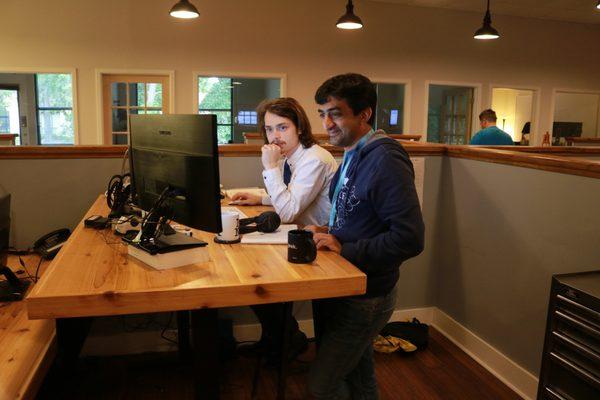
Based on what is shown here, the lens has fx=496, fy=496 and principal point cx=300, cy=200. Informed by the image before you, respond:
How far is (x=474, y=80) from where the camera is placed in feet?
26.2

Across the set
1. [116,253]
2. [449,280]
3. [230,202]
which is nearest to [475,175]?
[449,280]

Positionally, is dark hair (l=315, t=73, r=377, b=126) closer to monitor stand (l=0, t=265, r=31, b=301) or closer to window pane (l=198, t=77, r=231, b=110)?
monitor stand (l=0, t=265, r=31, b=301)

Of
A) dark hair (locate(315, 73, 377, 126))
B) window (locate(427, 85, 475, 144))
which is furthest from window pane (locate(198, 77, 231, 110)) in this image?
dark hair (locate(315, 73, 377, 126))

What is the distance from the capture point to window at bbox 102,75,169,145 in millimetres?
6625

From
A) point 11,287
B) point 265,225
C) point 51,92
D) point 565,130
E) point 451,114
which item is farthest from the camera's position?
point 51,92

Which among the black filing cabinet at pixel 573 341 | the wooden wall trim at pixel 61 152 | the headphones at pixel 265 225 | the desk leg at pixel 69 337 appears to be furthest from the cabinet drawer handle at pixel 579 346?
the wooden wall trim at pixel 61 152

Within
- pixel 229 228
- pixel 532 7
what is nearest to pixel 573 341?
pixel 229 228

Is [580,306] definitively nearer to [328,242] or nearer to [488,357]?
[328,242]

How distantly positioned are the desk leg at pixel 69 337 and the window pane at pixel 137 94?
5.01 m

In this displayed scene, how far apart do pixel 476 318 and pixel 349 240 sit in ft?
4.82

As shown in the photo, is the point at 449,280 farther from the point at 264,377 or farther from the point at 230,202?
the point at 230,202

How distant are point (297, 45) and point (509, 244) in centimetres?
540

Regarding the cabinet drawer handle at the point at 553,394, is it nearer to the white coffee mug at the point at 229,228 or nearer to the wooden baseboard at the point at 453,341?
the wooden baseboard at the point at 453,341

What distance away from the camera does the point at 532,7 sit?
7.52 m
